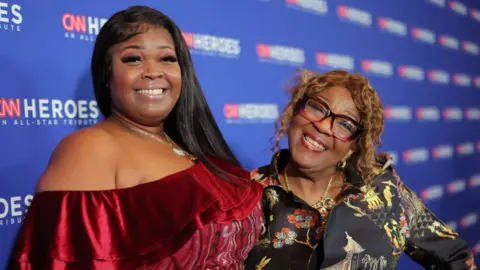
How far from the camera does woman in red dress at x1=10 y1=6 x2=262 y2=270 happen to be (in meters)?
0.97

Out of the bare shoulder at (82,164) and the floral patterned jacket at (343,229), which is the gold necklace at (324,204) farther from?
the bare shoulder at (82,164)

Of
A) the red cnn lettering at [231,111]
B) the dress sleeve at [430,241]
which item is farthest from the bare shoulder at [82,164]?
the red cnn lettering at [231,111]

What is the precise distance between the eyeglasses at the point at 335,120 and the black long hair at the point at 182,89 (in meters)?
0.28

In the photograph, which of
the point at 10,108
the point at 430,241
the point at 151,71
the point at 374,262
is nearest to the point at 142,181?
the point at 151,71

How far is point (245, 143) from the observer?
7.61ft

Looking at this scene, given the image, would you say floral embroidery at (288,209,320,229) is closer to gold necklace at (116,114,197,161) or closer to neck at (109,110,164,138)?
gold necklace at (116,114,197,161)

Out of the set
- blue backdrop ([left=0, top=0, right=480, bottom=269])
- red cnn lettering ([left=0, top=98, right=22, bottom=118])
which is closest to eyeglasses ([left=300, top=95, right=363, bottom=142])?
blue backdrop ([left=0, top=0, right=480, bottom=269])

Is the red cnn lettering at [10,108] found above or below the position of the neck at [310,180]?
above

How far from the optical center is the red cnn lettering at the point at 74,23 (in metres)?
1.61

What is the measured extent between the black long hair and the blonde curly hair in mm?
317

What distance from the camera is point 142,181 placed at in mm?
1084

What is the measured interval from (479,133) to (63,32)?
4017 mm

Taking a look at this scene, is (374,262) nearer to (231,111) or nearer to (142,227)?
(142,227)

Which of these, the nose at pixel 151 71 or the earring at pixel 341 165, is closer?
the nose at pixel 151 71
